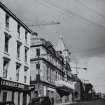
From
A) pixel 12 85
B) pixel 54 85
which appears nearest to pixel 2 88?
pixel 12 85

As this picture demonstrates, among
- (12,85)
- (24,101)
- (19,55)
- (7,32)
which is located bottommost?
(24,101)

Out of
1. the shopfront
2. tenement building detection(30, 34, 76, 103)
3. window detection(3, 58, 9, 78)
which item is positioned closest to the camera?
the shopfront

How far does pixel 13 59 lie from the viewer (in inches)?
1319

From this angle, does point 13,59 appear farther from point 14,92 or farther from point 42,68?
point 42,68


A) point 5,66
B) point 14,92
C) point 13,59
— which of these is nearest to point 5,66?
point 5,66

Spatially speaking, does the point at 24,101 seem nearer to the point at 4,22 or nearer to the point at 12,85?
the point at 12,85

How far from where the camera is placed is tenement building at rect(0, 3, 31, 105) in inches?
1208

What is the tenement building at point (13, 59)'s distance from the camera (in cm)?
3067

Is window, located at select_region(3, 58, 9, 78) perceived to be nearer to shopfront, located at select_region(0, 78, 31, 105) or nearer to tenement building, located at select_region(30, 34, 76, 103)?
shopfront, located at select_region(0, 78, 31, 105)

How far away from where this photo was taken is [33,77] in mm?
49031

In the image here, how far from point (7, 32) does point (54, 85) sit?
27963 mm

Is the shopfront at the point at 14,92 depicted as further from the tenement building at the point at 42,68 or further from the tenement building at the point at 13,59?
the tenement building at the point at 42,68

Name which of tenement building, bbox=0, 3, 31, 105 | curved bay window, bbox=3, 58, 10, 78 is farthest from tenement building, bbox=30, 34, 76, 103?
curved bay window, bbox=3, 58, 10, 78

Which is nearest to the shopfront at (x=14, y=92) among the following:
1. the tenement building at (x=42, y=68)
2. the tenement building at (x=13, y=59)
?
the tenement building at (x=13, y=59)
